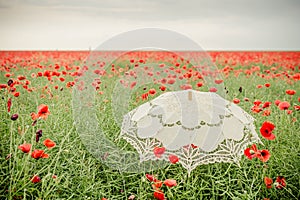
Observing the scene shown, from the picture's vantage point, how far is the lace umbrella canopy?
2070mm

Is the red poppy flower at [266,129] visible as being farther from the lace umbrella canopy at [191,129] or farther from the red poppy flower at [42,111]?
the red poppy flower at [42,111]

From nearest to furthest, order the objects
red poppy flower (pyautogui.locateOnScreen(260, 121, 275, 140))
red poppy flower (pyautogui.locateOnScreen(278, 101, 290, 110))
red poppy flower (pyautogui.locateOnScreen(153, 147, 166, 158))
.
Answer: red poppy flower (pyautogui.locateOnScreen(260, 121, 275, 140))
red poppy flower (pyautogui.locateOnScreen(153, 147, 166, 158))
red poppy flower (pyautogui.locateOnScreen(278, 101, 290, 110))

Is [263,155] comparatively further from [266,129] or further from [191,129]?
[191,129]

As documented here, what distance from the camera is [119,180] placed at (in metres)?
2.08

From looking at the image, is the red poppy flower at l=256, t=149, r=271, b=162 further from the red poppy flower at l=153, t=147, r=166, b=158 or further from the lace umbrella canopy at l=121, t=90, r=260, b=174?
the red poppy flower at l=153, t=147, r=166, b=158

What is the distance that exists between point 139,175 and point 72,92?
1975 millimetres

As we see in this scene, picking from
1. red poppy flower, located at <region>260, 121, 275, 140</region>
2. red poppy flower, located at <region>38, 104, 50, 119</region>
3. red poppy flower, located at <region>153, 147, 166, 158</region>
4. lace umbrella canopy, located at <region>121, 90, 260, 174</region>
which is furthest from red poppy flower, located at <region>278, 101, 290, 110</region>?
red poppy flower, located at <region>38, 104, 50, 119</region>

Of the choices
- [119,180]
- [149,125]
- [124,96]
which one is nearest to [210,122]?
[149,125]

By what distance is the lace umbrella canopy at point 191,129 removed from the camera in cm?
207

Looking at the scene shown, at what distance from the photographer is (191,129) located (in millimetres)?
2146

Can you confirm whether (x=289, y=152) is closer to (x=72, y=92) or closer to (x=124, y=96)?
(x=124, y=96)

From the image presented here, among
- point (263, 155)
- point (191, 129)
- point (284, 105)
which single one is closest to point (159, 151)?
point (191, 129)

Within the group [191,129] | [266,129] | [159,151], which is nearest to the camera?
[266,129]

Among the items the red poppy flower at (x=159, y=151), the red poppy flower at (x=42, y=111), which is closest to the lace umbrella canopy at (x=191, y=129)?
the red poppy flower at (x=159, y=151)
